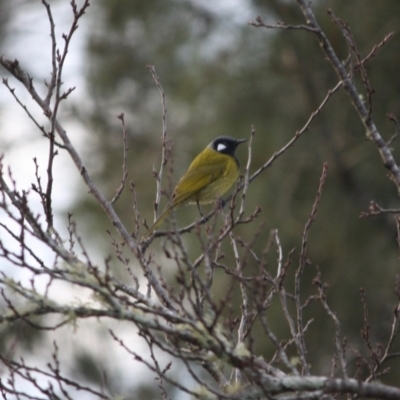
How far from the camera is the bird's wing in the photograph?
23.5 feet

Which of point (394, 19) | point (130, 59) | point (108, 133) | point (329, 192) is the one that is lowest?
point (329, 192)

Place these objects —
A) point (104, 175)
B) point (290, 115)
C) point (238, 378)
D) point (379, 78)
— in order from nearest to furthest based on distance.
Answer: point (238, 378), point (379, 78), point (290, 115), point (104, 175)

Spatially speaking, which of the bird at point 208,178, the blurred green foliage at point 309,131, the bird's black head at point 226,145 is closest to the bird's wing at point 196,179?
the bird at point 208,178

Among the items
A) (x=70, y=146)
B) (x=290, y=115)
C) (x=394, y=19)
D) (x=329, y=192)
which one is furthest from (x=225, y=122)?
(x=70, y=146)

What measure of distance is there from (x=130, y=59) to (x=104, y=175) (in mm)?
2309

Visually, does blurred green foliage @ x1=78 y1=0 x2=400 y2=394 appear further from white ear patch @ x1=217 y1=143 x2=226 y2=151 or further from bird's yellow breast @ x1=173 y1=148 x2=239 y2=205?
bird's yellow breast @ x1=173 y1=148 x2=239 y2=205

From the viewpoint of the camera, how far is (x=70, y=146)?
4691mm

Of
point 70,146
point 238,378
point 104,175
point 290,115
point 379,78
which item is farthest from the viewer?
point 104,175

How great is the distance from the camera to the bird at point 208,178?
285 inches

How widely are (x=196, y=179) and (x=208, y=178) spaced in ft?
0.46

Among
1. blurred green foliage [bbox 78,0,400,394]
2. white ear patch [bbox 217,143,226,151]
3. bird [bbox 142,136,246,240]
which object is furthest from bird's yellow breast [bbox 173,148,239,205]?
blurred green foliage [bbox 78,0,400,394]

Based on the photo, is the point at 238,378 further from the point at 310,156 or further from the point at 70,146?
the point at 310,156

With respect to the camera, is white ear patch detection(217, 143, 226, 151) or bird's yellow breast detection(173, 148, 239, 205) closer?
bird's yellow breast detection(173, 148, 239, 205)

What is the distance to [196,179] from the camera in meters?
7.45
